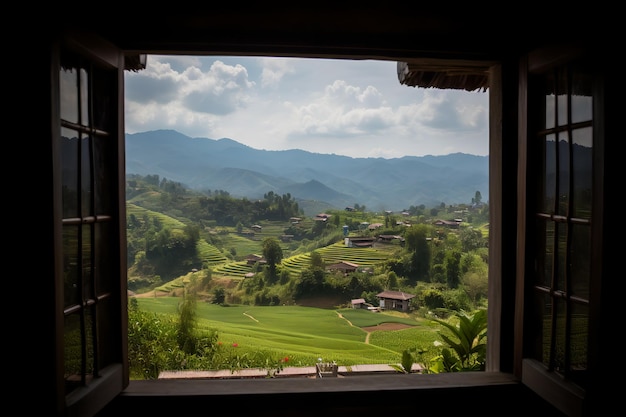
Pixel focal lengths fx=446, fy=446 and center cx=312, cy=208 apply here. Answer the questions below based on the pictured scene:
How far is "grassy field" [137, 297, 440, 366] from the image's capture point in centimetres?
547

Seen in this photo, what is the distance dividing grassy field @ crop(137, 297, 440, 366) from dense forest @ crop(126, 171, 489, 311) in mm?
168

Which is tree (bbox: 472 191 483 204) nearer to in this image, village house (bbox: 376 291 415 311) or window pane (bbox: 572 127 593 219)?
village house (bbox: 376 291 415 311)

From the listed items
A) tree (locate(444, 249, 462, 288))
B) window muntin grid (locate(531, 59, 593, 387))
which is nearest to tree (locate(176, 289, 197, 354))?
tree (locate(444, 249, 462, 288))

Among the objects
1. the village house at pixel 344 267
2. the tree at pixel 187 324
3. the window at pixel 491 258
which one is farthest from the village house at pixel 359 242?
the window at pixel 491 258

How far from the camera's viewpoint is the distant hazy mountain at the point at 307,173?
6.70 m

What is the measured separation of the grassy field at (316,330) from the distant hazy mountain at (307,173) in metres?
1.68

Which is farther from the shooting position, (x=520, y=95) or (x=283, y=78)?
(x=283, y=78)

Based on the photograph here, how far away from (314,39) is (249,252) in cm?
492

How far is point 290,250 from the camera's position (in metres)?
6.26

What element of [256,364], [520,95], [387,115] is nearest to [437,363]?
[520,95]

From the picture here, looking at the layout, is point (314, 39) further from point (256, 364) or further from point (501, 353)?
point (256, 364)

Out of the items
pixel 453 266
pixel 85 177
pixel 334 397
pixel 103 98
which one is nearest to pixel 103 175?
pixel 85 177

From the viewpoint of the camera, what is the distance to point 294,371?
4.58 metres

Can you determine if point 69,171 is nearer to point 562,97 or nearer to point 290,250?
point 562,97
